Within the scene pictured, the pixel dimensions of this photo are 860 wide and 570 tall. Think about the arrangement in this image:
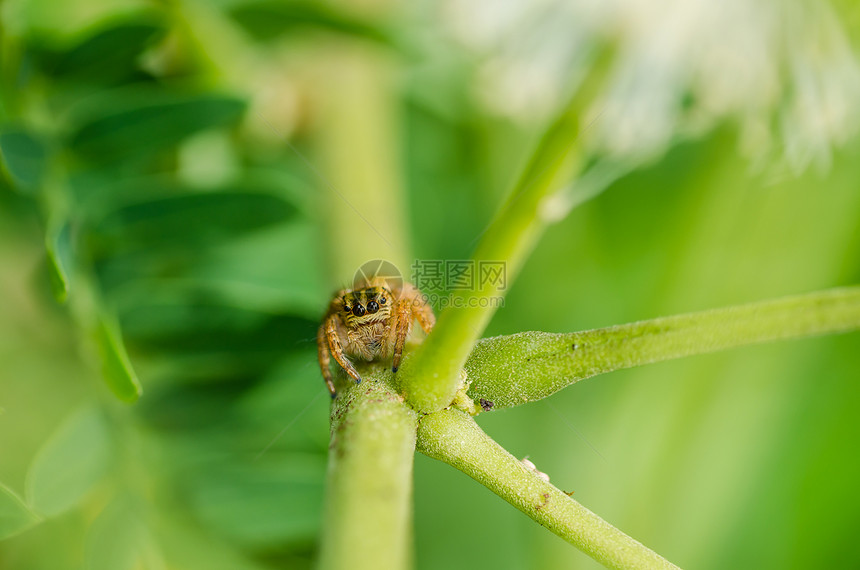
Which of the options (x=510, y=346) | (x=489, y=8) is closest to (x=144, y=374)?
(x=510, y=346)

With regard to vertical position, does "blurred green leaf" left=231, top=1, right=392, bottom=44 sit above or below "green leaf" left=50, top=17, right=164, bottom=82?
above

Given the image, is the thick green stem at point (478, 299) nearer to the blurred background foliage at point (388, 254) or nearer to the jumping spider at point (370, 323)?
the jumping spider at point (370, 323)

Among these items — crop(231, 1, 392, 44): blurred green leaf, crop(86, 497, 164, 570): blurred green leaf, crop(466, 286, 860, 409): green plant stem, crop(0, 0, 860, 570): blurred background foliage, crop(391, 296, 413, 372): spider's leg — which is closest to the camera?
crop(466, 286, 860, 409): green plant stem

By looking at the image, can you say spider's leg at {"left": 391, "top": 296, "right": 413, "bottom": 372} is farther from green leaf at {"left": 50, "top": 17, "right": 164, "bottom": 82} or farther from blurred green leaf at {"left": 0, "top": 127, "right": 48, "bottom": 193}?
green leaf at {"left": 50, "top": 17, "right": 164, "bottom": 82}

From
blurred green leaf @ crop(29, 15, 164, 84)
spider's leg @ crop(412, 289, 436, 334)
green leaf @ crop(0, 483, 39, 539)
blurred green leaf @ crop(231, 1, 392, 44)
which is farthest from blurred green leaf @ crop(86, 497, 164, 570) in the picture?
blurred green leaf @ crop(231, 1, 392, 44)

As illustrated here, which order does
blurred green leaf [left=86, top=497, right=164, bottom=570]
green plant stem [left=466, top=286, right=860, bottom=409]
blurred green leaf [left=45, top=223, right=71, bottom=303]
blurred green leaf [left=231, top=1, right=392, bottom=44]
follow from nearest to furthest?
→ 1. green plant stem [left=466, top=286, right=860, bottom=409]
2. blurred green leaf [left=45, top=223, right=71, bottom=303]
3. blurred green leaf [left=86, top=497, right=164, bottom=570]
4. blurred green leaf [left=231, top=1, right=392, bottom=44]

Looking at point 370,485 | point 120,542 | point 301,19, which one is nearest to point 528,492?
point 370,485
